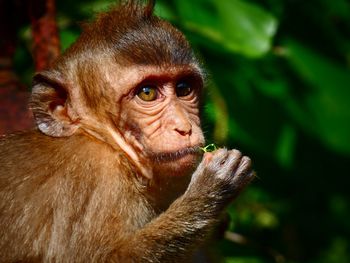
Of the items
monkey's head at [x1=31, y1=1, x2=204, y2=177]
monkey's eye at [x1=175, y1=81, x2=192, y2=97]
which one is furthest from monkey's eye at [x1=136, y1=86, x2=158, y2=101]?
monkey's eye at [x1=175, y1=81, x2=192, y2=97]

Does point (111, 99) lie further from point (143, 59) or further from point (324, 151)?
point (324, 151)

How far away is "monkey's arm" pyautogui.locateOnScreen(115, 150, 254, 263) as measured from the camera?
3949mm

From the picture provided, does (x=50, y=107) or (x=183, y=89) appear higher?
(x=183, y=89)

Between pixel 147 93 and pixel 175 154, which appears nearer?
pixel 175 154

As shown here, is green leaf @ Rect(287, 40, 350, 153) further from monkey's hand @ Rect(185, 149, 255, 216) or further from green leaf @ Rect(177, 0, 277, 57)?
monkey's hand @ Rect(185, 149, 255, 216)

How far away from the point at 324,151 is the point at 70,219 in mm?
4462

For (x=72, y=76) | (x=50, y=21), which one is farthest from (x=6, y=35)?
(x=72, y=76)

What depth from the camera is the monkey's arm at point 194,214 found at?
13.0ft

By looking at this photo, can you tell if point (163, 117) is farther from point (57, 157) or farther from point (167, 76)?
point (57, 157)

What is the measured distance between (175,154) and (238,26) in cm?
242

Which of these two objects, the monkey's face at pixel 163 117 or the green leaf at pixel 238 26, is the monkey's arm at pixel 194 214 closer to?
the monkey's face at pixel 163 117

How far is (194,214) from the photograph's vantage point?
4.02 metres

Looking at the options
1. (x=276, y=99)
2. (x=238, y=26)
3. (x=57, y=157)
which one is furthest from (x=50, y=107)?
(x=276, y=99)

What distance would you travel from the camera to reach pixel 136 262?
3920 mm
